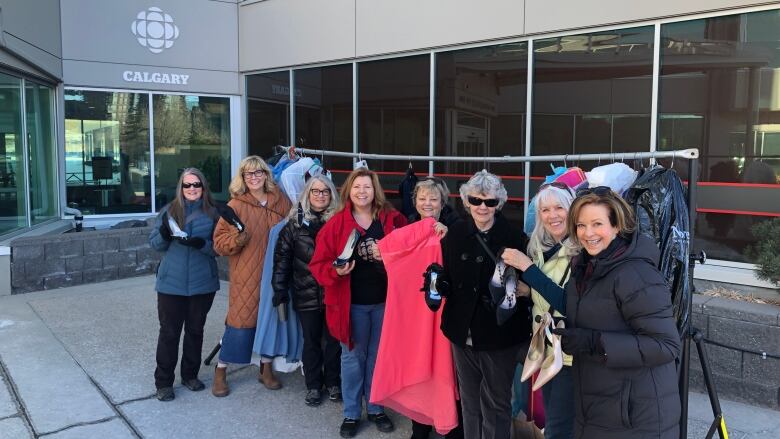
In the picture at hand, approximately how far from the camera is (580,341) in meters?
2.37

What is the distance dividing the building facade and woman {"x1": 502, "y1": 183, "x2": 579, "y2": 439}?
1239 mm

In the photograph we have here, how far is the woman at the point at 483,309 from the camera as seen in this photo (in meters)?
3.13

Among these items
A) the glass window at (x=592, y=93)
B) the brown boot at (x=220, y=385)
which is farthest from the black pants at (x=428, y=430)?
the glass window at (x=592, y=93)

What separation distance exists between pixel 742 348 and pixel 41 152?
30.1 feet

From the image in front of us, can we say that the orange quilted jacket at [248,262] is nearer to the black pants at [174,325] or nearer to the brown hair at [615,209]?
the black pants at [174,325]

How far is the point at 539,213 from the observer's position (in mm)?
3150

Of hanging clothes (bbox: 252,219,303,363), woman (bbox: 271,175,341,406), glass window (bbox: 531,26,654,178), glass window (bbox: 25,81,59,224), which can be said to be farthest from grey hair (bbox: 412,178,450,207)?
glass window (bbox: 25,81,59,224)

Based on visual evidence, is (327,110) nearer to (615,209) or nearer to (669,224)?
(669,224)

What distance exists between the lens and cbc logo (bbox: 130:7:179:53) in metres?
10.1

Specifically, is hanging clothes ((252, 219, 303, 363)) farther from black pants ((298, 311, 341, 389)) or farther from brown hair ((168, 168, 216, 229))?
brown hair ((168, 168, 216, 229))

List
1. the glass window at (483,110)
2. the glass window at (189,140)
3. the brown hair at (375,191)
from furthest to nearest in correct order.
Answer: the glass window at (189,140)
the glass window at (483,110)
the brown hair at (375,191)

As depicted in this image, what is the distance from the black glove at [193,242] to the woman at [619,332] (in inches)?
A: 107

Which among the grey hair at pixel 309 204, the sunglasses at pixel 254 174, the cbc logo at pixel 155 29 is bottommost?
the grey hair at pixel 309 204

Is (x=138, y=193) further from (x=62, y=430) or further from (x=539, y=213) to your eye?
(x=539, y=213)
